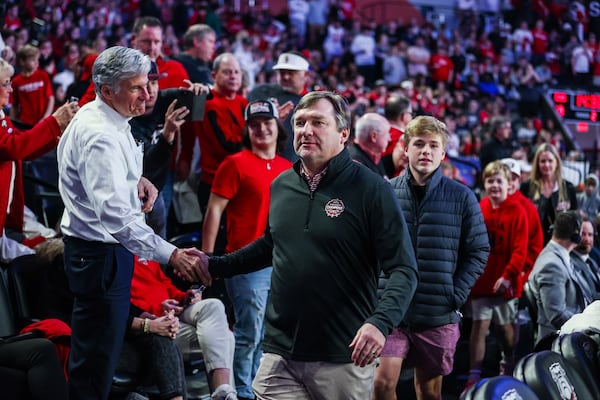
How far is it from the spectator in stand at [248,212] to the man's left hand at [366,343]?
2550 mm

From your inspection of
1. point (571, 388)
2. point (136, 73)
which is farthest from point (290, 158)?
point (571, 388)

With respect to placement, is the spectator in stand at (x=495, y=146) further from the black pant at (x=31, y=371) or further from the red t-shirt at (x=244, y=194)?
the black pant at (x=31, y=371)

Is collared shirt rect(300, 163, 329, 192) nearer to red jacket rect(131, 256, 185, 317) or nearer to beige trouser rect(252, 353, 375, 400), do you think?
beige trouser rect(252, 353, 375, 400)

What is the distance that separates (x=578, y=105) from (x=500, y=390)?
978 centimetres

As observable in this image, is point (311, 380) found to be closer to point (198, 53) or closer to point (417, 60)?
point (198, 53)

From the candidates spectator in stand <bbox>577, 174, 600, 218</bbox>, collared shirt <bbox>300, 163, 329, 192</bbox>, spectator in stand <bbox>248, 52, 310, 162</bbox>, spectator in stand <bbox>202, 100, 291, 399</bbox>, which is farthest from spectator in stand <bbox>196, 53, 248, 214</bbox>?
spectator in stand <bbox>577, 174, 600, 218</bbox>

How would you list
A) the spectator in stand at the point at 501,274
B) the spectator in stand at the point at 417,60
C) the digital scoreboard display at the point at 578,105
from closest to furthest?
the spectator in stand at the point at 501,274, the digital scoreboard display at the point at 578,105, the spectator in stand at the point at 417,60

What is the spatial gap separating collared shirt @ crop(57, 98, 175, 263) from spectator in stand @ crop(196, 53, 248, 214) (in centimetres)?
274

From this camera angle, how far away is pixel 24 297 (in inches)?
202

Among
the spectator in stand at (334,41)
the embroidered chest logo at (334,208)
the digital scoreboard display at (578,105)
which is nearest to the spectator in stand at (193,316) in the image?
the embroidered chest logo at (334,208)

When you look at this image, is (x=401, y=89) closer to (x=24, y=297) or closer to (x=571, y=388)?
(x=24, y=297)

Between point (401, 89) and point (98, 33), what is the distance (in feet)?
15.3

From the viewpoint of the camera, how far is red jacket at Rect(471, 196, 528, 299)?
698 centimetres

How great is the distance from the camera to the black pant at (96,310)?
398cm
